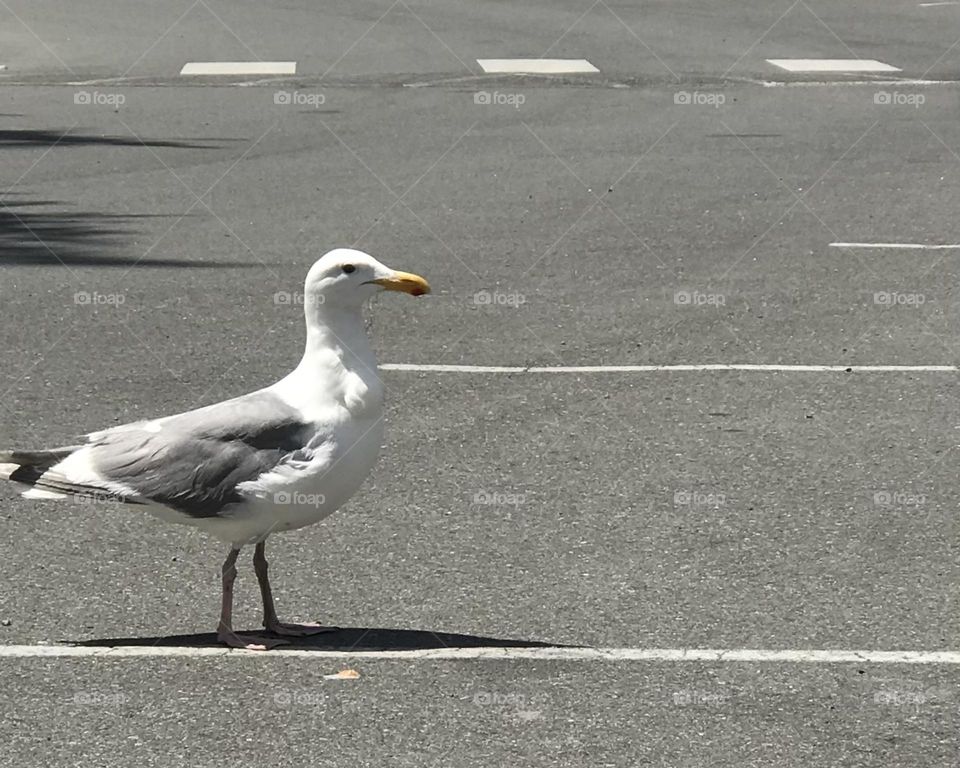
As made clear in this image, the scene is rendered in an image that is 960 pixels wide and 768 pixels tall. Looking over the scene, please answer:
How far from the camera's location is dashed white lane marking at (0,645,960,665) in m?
5.72

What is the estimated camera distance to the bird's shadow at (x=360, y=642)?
5832mm

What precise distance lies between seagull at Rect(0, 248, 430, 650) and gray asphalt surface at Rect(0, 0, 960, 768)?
0.44m

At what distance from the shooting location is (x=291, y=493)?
18.5 feet

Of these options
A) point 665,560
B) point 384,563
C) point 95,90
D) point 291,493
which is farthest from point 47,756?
point 95,90

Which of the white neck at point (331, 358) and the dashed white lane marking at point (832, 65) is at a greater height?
the dashed white lane marking at point (832, 65)

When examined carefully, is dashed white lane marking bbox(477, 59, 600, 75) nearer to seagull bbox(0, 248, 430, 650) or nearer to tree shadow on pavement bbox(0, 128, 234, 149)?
tree shadow on pavement bbox(0, 128, 234, 149)

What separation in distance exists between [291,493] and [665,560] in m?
1.66

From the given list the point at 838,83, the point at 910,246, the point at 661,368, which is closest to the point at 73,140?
the point at 910,246

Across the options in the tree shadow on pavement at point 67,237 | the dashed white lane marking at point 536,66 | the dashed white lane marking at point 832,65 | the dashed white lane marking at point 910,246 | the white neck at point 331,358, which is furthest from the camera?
the dashed white lane marking at point 832,65

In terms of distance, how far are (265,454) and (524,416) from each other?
10.2 feet

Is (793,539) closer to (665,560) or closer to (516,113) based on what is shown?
(665,560)

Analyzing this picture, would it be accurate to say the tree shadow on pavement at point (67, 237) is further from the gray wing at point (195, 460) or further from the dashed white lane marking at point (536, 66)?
the dashed white lane marking at point (536, 66)

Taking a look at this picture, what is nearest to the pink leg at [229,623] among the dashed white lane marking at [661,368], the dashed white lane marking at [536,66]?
the dashed white lane marking at [661,368]

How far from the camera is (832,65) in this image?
24.8 meters
